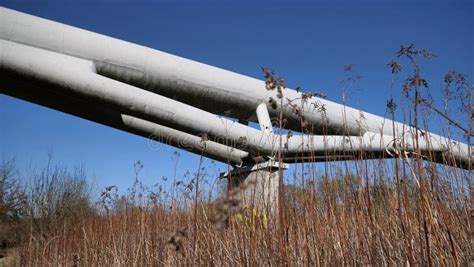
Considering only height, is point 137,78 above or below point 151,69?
below

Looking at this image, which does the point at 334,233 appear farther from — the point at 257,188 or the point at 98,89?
the point at 98,89

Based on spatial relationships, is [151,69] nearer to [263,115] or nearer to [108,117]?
[108,117]

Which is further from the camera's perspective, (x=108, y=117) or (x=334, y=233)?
(x=108, y=117)

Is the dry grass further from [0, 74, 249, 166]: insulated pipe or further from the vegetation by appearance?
[0, 74, 249, 166]: insulated pipe

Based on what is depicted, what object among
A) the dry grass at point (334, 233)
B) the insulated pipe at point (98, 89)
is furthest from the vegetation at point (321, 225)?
the insulated pipe at point (98, 89)

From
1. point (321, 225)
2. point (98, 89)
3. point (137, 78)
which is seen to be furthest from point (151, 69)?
point (321, 225)

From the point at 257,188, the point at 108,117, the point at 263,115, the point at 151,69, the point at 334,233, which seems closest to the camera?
the point at 334,233

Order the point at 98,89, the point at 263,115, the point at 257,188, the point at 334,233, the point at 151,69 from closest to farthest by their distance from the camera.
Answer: the point at 334,233 < the point at 257,188 < the point at 98,89 < the point at 151,69 < the point at 263,115

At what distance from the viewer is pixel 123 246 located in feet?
9.97

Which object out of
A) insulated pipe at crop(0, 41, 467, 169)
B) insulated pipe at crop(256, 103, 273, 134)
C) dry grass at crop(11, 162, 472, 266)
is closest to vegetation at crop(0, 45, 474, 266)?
dry grass at crop(11, 162, 472, 266)

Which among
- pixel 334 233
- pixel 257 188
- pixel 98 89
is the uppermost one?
pixel 98 89

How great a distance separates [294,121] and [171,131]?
190 cm

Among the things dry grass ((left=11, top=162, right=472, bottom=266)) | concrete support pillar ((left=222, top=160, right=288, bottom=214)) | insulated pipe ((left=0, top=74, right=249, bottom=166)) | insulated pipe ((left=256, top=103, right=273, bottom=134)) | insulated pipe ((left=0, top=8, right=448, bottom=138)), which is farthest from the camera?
insulated pipe ((left=256, top=103, right=273, bottom=134))

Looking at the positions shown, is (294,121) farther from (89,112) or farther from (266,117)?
(89,112)
